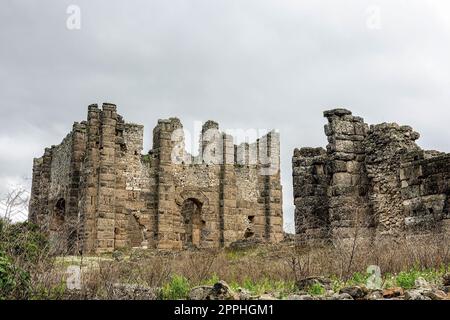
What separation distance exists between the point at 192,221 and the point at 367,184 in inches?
601

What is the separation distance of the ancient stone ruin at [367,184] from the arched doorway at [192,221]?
42.6ft

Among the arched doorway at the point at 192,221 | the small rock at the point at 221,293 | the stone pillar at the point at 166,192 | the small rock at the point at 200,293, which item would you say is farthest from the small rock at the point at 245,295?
the arched doorway at the point at 192,221

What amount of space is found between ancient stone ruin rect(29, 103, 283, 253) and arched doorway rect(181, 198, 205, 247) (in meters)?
0.05

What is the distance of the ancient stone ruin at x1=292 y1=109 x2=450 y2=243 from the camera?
46.8 feet

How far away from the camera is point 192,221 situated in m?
30.5

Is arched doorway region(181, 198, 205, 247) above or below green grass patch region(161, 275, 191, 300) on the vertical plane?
above

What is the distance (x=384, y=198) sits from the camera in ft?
51.7

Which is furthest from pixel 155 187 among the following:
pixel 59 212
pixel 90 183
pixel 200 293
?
pixel 200 293

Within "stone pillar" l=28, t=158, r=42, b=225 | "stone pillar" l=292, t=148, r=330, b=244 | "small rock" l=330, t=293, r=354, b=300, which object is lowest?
"small rock" l=330, t=293, r=354, b=300

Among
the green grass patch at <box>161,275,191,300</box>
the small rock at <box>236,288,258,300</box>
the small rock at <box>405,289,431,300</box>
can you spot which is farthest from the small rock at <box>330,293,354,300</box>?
the green grass patch at <box>161,275,191,300</box>

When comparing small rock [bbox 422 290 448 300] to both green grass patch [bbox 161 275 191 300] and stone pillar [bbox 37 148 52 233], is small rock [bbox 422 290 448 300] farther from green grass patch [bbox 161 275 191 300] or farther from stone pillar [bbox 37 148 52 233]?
stone pillar [bbox 37 148 52 233]

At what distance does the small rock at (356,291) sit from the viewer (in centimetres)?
801

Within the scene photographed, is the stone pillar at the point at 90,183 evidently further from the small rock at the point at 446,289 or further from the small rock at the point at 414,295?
the small rock at the point at 414,295
